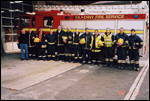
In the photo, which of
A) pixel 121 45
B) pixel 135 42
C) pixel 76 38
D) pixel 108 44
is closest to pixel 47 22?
pixel 76 38

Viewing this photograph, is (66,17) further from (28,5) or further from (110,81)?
(28,5)

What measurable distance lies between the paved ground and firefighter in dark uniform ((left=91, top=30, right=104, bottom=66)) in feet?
5.34

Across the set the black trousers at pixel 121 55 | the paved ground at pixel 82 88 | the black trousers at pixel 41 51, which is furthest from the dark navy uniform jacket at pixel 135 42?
the black trousers at pixel 41 51

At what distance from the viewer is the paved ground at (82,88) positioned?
15.0 feet

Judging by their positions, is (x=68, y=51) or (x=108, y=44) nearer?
(x=108, y=44)

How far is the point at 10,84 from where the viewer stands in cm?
557

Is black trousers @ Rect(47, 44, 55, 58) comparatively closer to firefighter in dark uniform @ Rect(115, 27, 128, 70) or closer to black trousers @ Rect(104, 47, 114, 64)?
black trousers @ Rect(104, 47, 114, 64)

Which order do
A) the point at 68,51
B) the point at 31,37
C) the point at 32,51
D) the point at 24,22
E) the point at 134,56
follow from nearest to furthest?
the point at 134,56, the point at 68,51, the point at 31,37, the point at 32,51, the point at 24,22

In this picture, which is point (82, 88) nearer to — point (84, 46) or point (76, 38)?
point (84, 46)

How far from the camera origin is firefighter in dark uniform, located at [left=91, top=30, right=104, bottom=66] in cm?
829

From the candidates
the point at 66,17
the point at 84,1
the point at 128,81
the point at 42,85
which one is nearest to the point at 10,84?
the point at 42,85

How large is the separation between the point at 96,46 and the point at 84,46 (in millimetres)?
602

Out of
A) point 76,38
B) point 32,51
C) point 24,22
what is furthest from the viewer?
point 24,22

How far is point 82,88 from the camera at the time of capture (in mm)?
5230
